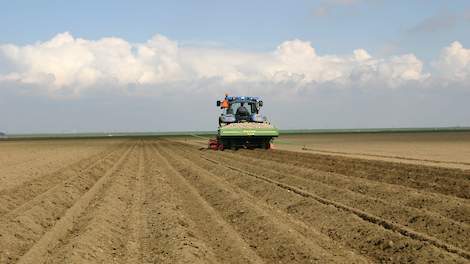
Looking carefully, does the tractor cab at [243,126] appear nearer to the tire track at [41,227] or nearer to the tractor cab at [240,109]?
the tractor cab at [240,109]

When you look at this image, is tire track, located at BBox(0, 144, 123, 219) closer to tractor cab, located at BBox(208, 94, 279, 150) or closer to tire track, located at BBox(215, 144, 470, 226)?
tire track, located at BBox(215, 144, 470, 226)

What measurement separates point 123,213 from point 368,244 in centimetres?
473

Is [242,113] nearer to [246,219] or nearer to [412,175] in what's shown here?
[412,175]

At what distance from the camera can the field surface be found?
6848 mm

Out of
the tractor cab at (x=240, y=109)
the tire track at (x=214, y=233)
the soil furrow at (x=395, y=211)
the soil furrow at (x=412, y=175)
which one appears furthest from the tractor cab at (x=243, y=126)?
the tire track at (x=214, y=233)

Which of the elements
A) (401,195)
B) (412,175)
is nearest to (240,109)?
(412,175)

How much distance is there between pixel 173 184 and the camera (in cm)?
1482

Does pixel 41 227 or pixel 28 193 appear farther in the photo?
pixel 28 193

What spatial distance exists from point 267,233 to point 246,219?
1.25 m

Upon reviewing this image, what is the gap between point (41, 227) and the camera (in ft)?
A: 28.8

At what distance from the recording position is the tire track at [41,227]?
6982mm

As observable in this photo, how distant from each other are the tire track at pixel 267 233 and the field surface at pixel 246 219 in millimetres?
20

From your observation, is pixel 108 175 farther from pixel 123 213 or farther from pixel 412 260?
pixel 412 260

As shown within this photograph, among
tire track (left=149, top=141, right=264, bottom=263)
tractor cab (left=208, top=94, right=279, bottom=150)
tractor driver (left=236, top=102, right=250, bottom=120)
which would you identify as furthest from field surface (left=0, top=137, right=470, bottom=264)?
tractor driver (left=236, top=102, right=250, bottom=120)
